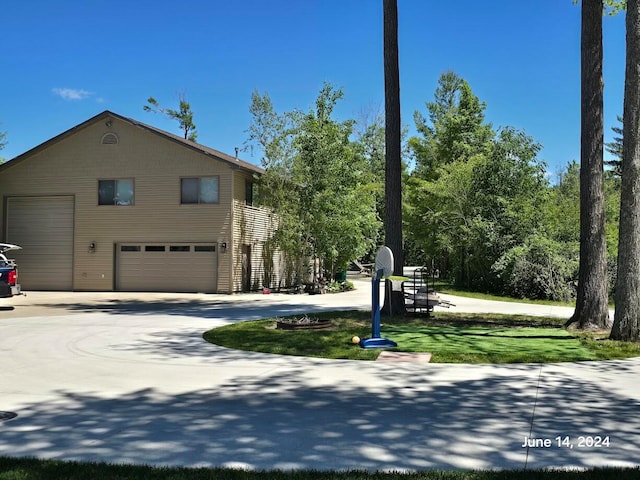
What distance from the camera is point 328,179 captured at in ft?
80.3

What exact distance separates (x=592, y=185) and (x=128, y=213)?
18.8 m

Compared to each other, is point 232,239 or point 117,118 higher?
point 117,118

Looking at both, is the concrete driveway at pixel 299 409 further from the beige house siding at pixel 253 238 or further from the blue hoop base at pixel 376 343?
the beige house siding at pixel 253 238

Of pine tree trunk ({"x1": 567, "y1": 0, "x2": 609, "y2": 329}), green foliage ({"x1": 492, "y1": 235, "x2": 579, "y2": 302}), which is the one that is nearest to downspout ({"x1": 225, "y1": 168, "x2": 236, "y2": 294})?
green foliage ({"x1": 492, "y1": 235, "x2": 579, "y2": 302})

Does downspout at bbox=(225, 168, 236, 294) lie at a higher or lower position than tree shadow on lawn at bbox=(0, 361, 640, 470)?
higher

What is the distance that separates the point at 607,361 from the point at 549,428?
13.2 feet

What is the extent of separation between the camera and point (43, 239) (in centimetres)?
2534

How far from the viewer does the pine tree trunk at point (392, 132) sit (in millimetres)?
13531

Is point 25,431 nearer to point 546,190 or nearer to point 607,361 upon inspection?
point 607,361

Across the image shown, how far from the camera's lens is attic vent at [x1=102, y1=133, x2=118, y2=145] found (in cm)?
2461

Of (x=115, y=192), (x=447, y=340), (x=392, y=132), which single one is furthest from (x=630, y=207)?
(x=115, y=192)

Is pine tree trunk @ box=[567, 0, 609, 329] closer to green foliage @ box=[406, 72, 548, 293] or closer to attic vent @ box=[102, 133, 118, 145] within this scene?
green foliage @ box=[406, 72, 548, 293]

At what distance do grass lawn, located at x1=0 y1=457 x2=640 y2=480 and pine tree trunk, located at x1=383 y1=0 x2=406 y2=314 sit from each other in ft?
31.8

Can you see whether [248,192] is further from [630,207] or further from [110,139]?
[630,207]
